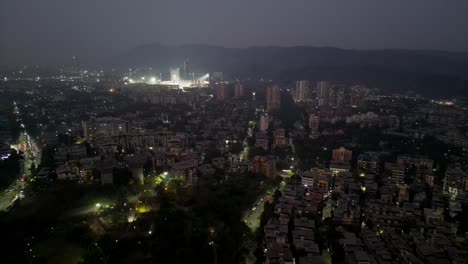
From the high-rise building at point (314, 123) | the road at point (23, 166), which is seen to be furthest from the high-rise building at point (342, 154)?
the road at point (23, 166)

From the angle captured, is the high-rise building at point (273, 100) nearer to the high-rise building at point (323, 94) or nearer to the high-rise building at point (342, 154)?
the high-rise building at point (323, 94)

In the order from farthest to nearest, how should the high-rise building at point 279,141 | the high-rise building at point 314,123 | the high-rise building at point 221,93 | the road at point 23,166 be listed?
1. the high-rise building at point 221,93
2. the high-rise building at point 314,123
3. the high-rise building at point 279,141
4. the road at point 23,166

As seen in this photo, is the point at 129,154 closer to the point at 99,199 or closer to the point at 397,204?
the point at 99,199

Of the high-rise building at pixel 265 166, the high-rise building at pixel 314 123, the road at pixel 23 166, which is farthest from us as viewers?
the high-rise building at pixel 314 123

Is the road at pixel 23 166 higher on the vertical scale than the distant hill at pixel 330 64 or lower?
lower

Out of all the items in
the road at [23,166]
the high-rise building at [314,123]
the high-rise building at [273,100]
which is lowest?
the road at [23,166]

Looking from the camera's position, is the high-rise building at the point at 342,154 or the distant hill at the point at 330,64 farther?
the distant hill at the point at 330,64

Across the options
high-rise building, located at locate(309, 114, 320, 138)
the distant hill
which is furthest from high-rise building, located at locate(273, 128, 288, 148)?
the distant hill

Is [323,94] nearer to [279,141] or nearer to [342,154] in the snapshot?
[279,141]

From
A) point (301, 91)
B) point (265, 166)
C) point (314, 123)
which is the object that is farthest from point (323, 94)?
point (265, 166)

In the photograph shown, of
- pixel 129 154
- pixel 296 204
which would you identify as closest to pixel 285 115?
pixel 129 154
